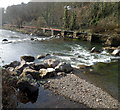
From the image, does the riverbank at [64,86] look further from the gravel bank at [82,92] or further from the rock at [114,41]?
the rock at [114,41]

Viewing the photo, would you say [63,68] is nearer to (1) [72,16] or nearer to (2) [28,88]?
(2) [28,88]

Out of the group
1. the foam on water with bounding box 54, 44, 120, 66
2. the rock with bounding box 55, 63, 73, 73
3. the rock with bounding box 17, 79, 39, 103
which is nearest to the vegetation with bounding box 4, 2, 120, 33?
the foam on water with bounding box 54, 44, 120, 66

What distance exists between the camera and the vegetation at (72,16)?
51609mm

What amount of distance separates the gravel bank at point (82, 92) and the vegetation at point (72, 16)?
33697 mm

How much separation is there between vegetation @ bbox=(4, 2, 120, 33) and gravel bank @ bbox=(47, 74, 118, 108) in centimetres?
3370

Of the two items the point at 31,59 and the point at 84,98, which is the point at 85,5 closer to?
the point at 31,59

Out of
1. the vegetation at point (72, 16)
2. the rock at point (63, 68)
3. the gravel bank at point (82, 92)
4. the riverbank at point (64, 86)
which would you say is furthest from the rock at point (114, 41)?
the gravel bank at point (82, 92)

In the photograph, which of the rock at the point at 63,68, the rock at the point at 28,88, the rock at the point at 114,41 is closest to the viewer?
the rock at the point at 28,88

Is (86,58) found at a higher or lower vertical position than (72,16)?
lower

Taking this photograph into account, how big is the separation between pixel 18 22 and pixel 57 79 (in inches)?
2920

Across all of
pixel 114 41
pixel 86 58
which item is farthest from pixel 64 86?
pixel 114 41

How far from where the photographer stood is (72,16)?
50.6m

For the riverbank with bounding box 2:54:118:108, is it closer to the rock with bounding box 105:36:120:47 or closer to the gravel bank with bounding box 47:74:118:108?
the gravel bank with bounding box 47:74:118:108

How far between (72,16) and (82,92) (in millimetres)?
42621
